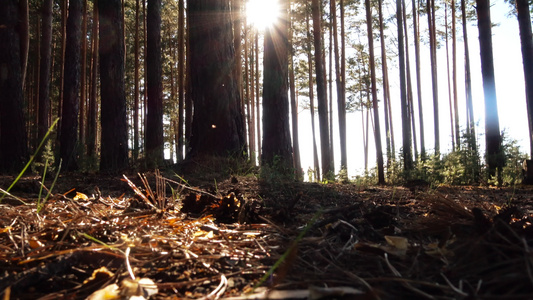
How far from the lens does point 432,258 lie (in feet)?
4.00

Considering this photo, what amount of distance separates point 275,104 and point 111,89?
11.4ft

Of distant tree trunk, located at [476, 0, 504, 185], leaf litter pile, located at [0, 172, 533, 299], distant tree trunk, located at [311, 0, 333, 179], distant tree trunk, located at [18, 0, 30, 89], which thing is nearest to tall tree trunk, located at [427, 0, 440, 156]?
distant tree trunk, located at [311, 0, 333, 179]

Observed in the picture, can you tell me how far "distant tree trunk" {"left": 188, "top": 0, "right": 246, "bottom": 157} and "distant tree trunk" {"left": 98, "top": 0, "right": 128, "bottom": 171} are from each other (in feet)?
8.36

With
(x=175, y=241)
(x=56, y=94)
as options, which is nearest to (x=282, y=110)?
(x=175, y=241)

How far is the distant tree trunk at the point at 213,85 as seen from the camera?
5.56 m

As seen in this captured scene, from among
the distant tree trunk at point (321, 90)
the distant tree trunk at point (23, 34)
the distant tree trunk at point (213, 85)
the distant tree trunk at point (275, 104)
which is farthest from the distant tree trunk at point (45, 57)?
the distant tree trunk at point (321, 90)

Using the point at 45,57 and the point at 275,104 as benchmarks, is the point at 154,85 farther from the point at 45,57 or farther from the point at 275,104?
the point at 45,57

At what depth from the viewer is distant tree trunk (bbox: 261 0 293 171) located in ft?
23.2

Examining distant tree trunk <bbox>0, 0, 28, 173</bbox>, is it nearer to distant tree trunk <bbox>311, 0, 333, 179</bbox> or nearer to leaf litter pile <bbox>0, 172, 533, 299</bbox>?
leaf litter pile <bbox>0, 172, 533, 299</bbox>

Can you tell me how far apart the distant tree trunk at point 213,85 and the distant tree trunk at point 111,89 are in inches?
100

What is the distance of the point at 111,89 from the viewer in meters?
7.37

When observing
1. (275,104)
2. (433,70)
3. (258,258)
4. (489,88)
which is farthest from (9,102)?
(433,70)

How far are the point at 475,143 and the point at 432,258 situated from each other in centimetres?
932

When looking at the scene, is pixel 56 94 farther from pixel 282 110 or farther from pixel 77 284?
pixel 77 284
